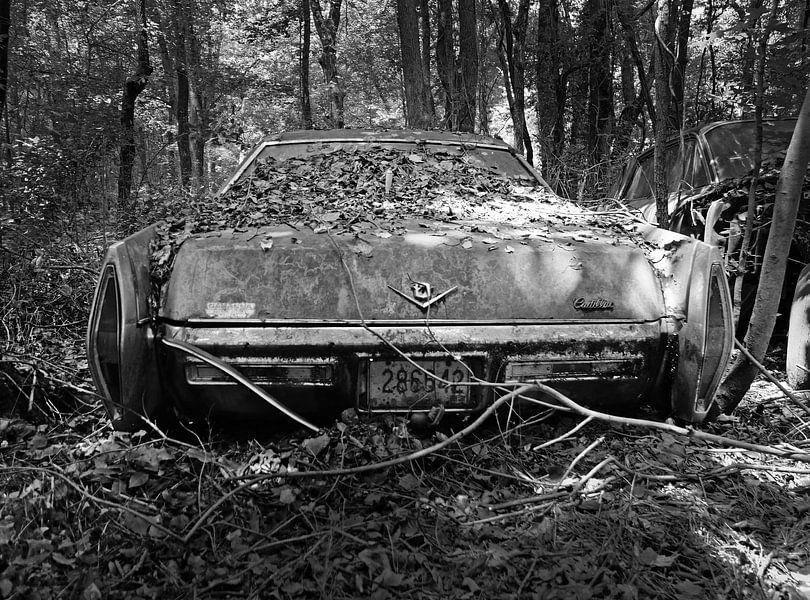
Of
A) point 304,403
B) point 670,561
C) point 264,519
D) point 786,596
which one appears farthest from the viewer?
point 304,403

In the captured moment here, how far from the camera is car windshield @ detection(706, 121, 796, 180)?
5.08m

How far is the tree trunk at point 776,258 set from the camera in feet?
8.79

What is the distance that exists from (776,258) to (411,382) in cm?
189

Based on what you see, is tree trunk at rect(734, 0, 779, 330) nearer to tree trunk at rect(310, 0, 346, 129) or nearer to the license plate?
the license plate

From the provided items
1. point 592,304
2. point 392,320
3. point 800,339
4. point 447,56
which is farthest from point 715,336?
point 447,56

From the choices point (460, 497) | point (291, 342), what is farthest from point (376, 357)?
point (460, 497)

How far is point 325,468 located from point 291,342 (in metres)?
0.47

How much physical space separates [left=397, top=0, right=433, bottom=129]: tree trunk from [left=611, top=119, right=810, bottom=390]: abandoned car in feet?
14.7

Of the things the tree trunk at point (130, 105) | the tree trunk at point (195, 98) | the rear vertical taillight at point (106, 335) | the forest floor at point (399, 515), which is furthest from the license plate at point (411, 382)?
the tree trunk at point (195, 98)

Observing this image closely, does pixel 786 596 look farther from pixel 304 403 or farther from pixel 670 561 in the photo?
pixel 304 403

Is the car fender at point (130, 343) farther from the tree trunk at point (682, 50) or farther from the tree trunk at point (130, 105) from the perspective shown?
the tree trunk at point (682, 50)

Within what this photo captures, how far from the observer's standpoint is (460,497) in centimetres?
206

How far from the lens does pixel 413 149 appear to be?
3908mm

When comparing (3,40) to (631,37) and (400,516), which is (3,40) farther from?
(631,37)
